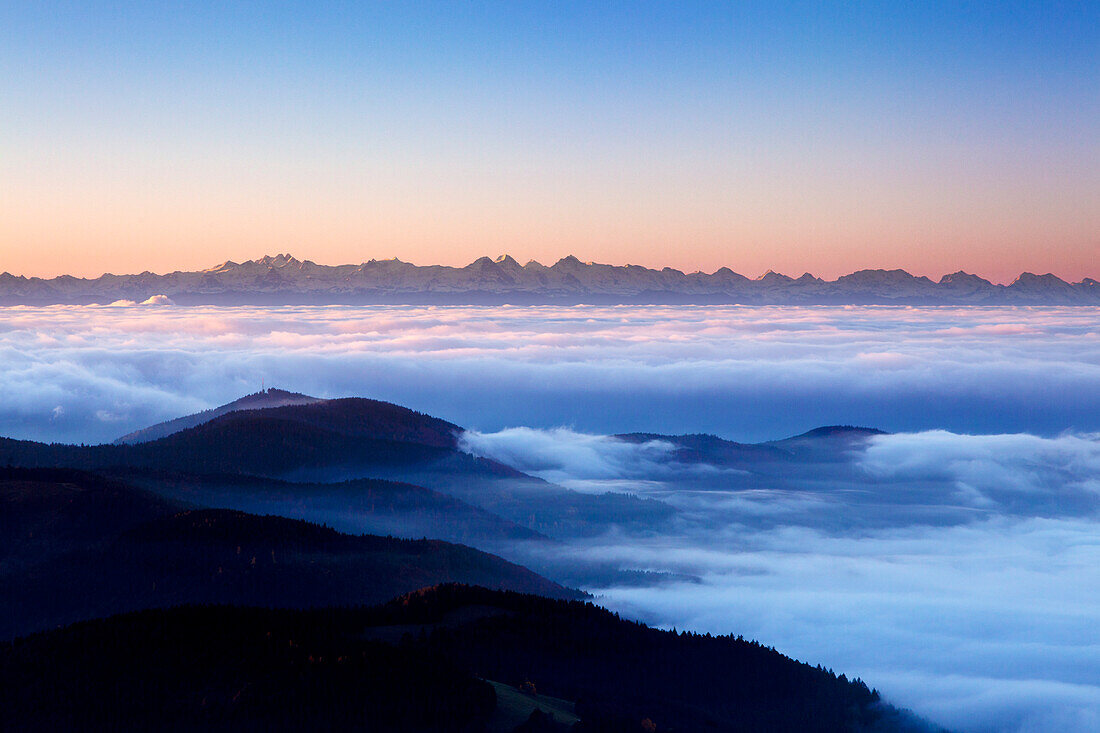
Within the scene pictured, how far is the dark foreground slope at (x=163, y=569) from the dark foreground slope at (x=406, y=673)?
Result: 40836 millimetres

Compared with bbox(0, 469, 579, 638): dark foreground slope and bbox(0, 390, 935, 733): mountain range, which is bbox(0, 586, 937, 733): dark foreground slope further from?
bbox(0, 469, 579, 638): dark foreground slope

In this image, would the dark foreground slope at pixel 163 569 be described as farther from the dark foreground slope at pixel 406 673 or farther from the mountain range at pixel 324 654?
the dark foreground slope at pixel 406 673

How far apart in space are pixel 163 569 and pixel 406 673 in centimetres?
11163

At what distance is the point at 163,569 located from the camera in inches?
6949

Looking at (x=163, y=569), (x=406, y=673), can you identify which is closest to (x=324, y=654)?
(x=406, y=673)

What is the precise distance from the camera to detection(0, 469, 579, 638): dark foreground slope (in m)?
163

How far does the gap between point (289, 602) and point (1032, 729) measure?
12405 centimetres

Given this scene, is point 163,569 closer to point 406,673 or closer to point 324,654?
point 324,654

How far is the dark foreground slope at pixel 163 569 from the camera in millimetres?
162875

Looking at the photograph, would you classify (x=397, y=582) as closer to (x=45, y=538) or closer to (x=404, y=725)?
(x=45, y=538)

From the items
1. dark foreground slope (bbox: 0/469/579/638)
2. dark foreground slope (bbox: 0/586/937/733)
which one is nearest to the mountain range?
dark foreground slope (bbox: 0/586/937/733)

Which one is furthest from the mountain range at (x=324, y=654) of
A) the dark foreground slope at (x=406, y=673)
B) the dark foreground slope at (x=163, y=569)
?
the dark foreground slope at (x=163, y=569)

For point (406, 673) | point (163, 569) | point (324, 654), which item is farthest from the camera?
point (163, 569)

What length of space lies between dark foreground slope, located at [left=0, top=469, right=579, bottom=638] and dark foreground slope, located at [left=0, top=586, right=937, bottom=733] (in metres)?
40.8
